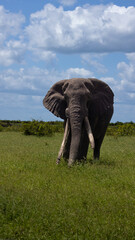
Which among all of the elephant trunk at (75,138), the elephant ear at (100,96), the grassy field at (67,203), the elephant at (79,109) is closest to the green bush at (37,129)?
the elephant at (79,109)

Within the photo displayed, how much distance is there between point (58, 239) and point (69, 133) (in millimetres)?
5463

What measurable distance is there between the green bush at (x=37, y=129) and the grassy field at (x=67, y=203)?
14.6 m

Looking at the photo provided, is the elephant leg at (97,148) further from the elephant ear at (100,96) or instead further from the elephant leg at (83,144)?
the elephant leg at (83,144)

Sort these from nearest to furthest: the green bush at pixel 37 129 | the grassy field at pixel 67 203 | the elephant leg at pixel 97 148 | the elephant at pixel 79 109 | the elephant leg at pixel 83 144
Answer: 1. the grassy field at pixel 67 203
2. the elephant at pixel 79 109
3. the elephant leg at pixel 83 144
4. the elephant leg at pixel 97 148
5. the green bush at pixel 37 129

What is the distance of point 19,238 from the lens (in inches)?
205

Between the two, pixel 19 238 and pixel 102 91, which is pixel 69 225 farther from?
pixel 102 91

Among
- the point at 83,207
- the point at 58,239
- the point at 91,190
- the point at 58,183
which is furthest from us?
the point at 58,183

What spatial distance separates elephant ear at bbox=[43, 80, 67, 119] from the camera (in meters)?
10.8

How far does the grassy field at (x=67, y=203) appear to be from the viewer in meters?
5.32

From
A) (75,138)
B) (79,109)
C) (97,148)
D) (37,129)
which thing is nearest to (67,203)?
(75,138)

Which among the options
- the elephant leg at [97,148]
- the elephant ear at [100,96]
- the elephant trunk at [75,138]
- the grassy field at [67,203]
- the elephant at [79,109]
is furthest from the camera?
the elephant leg at [97,148]

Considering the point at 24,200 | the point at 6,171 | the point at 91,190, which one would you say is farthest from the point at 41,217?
the point at 6,171

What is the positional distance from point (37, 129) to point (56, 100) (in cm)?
1449

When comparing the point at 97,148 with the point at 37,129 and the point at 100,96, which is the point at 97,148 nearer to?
the point at 100,96
